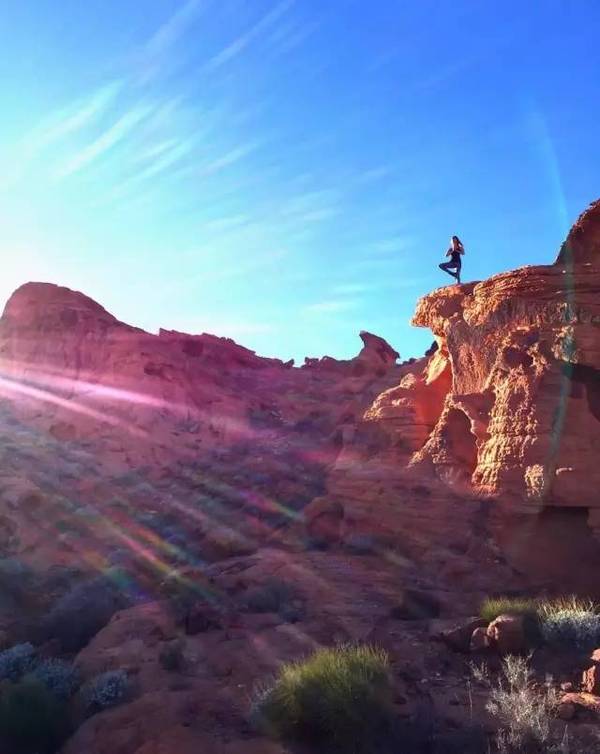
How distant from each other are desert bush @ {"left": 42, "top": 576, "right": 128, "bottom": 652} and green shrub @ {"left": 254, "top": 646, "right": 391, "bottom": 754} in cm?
447

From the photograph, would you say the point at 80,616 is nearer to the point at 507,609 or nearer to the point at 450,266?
the point at 507,609

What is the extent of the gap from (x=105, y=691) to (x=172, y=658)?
1.04 meters

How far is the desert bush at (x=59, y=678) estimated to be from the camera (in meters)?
7.40

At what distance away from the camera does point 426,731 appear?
18.5 ft

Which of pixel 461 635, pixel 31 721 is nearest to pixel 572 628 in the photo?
pixel 461 635

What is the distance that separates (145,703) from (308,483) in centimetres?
986

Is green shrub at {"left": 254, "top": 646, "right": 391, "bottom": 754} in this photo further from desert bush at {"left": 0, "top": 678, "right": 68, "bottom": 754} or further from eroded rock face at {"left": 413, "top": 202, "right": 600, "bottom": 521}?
eroded rock face at {"left": 413, "top": 202, "right": 600, "bottom": 521}

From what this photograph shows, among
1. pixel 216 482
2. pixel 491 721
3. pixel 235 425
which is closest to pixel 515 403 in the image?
pixel 491 721

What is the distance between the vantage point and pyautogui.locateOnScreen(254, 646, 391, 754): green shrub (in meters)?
5.70

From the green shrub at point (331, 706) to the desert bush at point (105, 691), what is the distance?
169 cm

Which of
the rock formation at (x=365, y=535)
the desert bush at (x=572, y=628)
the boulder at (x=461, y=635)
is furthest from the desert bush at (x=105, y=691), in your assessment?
the desert bush at (x=572, y=628)

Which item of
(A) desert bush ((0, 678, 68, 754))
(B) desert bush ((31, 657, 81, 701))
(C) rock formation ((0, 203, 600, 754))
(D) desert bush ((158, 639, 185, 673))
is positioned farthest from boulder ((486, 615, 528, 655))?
(B) desert bush ((31, 657, 81, 701))

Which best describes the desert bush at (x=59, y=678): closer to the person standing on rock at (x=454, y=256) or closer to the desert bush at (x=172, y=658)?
the desert bush at (x=172, y=658)

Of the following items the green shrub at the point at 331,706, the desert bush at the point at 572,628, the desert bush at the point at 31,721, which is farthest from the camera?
the desert bush at the point at 572,628
